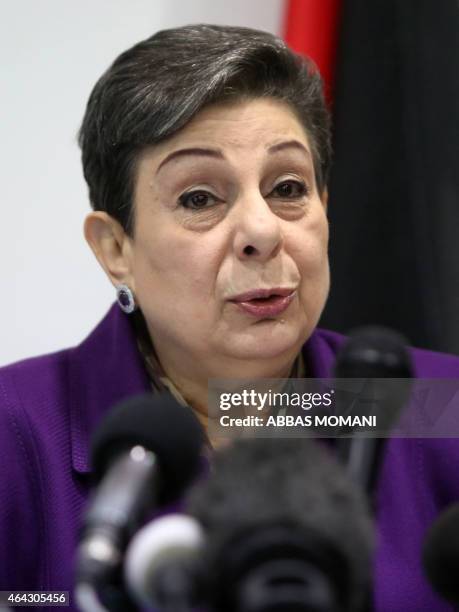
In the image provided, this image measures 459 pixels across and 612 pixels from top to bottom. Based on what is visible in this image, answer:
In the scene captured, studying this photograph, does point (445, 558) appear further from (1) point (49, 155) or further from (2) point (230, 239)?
(1) point (49, 155)

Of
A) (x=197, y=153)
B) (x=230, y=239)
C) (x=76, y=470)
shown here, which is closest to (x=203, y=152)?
(x=197, y=153)

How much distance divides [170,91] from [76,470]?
0.58 metres

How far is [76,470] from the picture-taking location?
1353mm

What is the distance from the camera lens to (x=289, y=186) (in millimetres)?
1430

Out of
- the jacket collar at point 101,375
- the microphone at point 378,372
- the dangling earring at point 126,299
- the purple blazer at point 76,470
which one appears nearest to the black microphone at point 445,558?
the microphone at point 378,372

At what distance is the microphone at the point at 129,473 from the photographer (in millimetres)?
604

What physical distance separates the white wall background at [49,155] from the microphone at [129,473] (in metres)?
1.33

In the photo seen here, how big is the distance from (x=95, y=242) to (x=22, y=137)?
2.08 feet

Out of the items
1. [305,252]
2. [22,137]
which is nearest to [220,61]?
[305,252]

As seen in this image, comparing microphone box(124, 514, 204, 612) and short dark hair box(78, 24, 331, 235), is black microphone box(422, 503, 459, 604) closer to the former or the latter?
microphone box(124, 514, 204, 612)

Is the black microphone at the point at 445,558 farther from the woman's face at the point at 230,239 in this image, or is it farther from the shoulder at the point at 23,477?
the shoulder at the point at 23,477

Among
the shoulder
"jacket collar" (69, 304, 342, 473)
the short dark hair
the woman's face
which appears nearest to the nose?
the woman's face

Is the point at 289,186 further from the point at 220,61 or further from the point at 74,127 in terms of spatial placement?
the point at 74,127

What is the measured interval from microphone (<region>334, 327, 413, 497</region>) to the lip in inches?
21.1
